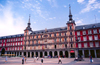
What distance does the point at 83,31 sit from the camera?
46969 mm

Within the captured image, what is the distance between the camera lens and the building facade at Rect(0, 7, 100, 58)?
4459 centimetres

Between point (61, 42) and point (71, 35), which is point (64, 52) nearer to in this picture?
point (61, 42)

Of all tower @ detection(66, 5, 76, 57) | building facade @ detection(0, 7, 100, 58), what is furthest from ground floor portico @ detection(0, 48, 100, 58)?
tower @ detection(66, 5, 76, 57)

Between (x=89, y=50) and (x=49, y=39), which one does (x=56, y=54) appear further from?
(x=89, y=50)

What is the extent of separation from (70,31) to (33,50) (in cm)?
2582

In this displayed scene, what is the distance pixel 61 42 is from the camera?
50.0 meters

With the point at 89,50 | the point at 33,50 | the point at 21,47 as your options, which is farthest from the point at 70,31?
the point at 21,47

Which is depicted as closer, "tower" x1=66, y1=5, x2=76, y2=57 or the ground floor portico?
the ground floor portico

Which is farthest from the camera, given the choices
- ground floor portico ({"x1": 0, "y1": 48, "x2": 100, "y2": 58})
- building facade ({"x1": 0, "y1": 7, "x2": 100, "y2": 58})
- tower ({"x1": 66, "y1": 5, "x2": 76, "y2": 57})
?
tower ({"x1": 66, "y1": 5, "x2": 76, "y2": 57})

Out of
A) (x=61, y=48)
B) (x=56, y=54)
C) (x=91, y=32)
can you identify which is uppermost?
(x=91, y=32)

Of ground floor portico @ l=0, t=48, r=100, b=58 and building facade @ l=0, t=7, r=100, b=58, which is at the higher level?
building facade @ l=0, t=7, r=100, b=58

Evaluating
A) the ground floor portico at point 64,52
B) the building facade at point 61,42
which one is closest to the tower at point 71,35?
the building facade at point 61,42

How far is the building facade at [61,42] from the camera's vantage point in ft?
146

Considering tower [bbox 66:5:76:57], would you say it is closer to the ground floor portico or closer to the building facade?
the building facade
